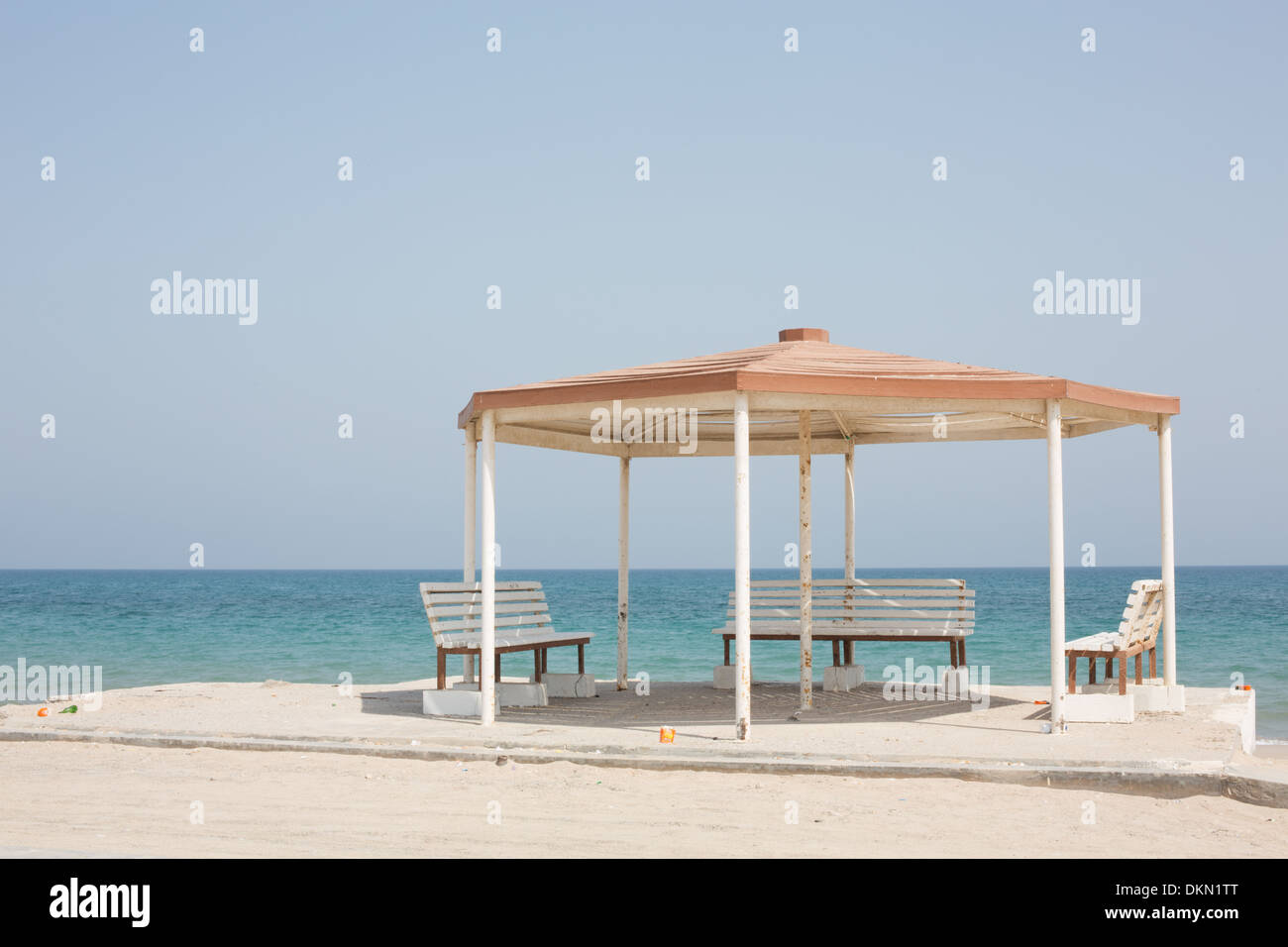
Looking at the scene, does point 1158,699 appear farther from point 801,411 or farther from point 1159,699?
point 801,411

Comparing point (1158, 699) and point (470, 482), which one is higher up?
point (470, 482)

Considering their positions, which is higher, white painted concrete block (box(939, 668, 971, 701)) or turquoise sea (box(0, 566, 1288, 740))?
white painted concrete block (box(939, 668, 971, 701))

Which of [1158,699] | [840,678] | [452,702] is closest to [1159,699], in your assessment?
[1158,699]

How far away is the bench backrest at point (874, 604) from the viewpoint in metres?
10.6

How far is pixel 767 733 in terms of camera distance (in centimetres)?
834

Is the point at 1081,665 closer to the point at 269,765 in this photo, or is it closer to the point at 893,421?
the point at 893,421

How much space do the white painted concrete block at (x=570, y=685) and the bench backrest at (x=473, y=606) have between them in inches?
25.5

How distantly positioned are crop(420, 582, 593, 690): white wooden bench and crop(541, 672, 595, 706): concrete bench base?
35 cm

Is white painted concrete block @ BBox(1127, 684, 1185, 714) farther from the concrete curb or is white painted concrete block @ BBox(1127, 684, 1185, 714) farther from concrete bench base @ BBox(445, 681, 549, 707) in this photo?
concrete bench base @ BBox(445, 681, 549, 707)

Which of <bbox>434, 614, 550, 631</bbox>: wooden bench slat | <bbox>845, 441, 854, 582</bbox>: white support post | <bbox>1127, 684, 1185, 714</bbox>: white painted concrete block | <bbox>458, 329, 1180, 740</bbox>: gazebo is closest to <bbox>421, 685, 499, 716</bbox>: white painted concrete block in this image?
Result: <bbox>458, 329, 1180, 740</bbox>: gazebo

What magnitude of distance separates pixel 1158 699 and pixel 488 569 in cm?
541

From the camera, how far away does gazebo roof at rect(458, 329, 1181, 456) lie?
816 cm

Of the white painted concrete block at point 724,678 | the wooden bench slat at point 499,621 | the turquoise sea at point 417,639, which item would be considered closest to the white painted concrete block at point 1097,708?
the white painted concrete block at point 724,678

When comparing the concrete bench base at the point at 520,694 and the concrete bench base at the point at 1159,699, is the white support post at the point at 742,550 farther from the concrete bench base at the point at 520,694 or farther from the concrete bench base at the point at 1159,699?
the concrete bench base at the point at 1159,699
